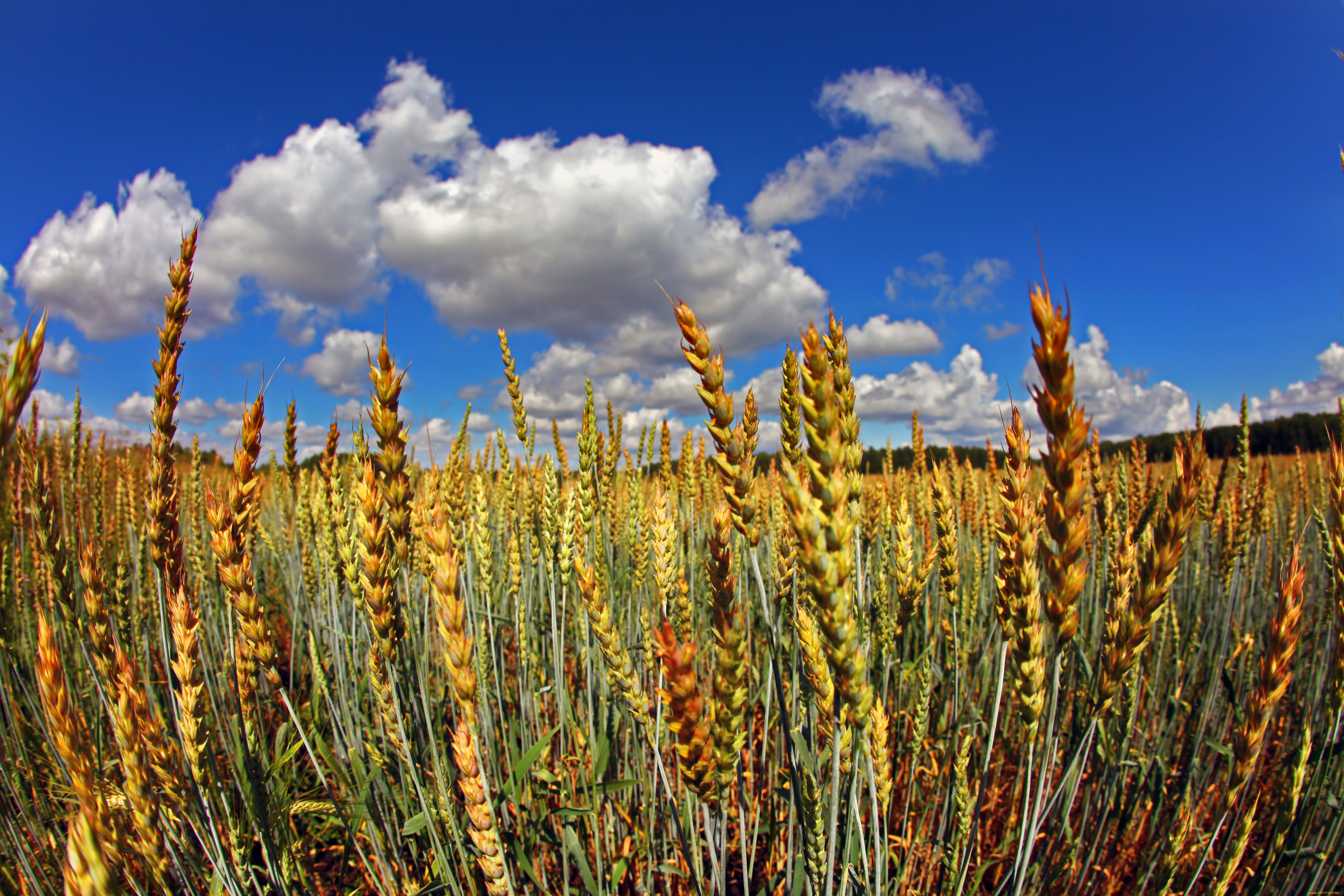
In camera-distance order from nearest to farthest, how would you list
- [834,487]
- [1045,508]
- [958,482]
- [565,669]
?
[834,487], [1045,508], [565,669], [958,482]

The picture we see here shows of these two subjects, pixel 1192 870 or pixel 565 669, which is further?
pixel 565 669

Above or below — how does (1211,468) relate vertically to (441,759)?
above

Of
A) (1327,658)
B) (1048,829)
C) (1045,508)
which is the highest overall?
(1045,508)

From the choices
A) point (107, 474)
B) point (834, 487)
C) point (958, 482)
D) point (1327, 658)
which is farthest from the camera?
point (958, 482)

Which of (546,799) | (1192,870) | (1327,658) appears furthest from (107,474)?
(1327,658)

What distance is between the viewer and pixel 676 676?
0.98m

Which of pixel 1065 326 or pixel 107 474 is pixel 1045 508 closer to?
pixel 1065 326

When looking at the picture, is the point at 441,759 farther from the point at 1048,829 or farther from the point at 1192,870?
the point at 1192,870

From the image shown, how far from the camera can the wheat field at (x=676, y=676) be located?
3.62ft

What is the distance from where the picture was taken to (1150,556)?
1140 millimetres

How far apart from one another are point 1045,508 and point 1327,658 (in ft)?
9.05

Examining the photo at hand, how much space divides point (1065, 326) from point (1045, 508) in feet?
1.09

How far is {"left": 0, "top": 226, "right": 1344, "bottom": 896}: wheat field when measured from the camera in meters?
1.10

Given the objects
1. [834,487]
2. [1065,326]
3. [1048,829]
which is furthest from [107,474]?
[1048,829]
